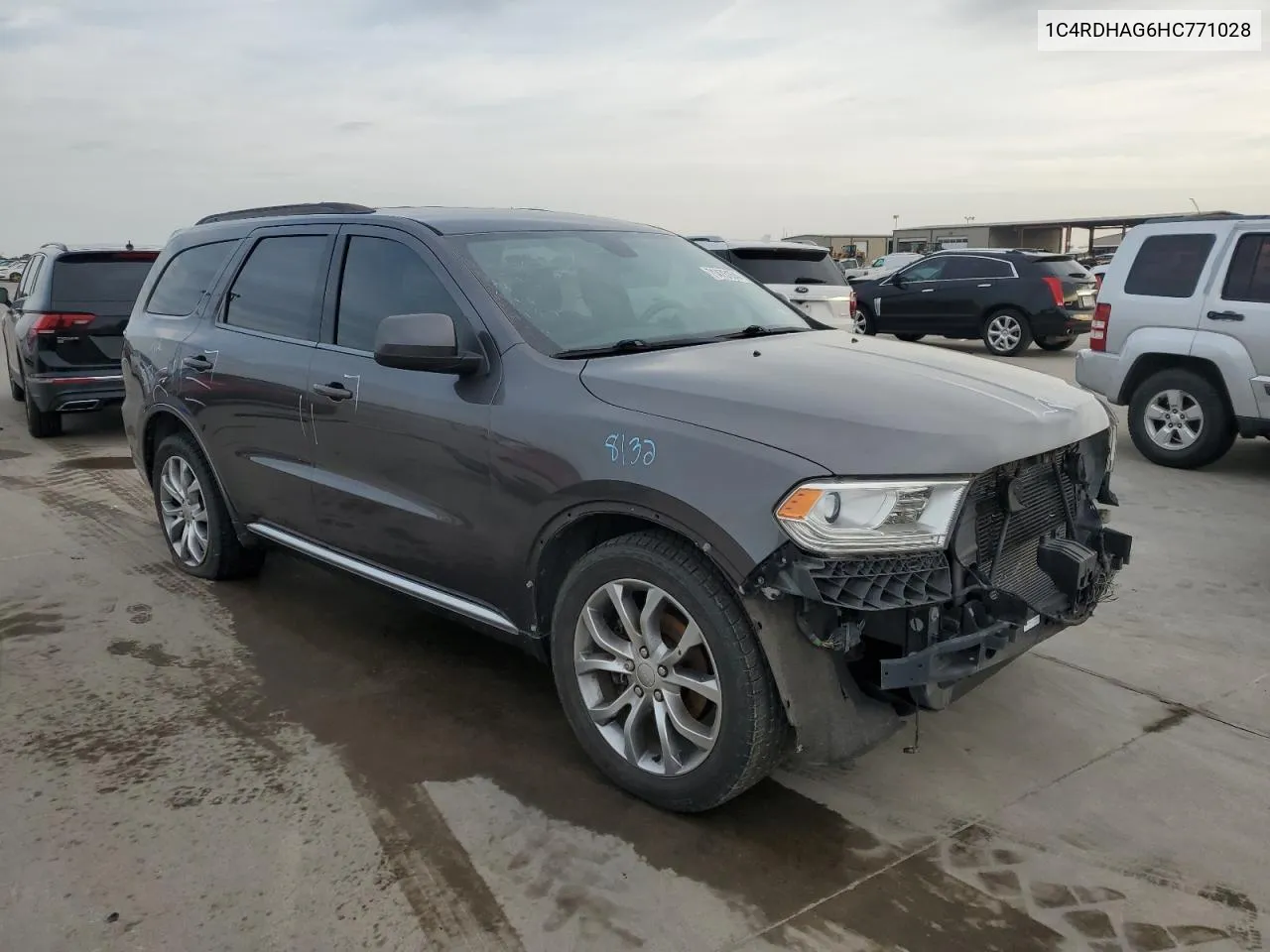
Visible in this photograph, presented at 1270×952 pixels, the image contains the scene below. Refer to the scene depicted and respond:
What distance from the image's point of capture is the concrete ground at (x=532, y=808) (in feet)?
8.48

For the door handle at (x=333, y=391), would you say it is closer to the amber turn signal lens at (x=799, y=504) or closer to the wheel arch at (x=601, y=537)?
the wheel arch at (x=601, y=537)

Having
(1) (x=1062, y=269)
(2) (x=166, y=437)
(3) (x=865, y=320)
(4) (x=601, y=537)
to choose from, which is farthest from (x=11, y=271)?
(4) (x=601, y=537)

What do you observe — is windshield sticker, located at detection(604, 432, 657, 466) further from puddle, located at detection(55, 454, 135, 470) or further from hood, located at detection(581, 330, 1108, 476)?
puddle, located at detection(55, 454, 135, 470)

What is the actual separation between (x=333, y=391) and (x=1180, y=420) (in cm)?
659

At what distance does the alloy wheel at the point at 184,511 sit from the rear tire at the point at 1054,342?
13593 mm

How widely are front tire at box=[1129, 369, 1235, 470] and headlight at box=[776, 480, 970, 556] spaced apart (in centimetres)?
601

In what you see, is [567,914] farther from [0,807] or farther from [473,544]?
[0,807]

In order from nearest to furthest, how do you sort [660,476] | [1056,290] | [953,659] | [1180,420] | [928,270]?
1. [953,659]
2. [660,476]
3. [1180,420]
4. [1056,290]
5. [928,270]

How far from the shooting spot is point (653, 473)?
2.83 meters

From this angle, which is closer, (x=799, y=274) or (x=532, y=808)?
(x=532, y=808)

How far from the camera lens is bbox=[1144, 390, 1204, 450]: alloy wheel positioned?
769cm

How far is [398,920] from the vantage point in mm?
2592

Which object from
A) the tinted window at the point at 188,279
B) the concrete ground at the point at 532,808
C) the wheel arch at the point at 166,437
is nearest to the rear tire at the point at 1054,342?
the concrete ground at the point at 532,808

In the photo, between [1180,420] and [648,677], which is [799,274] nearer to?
[1180,420]
